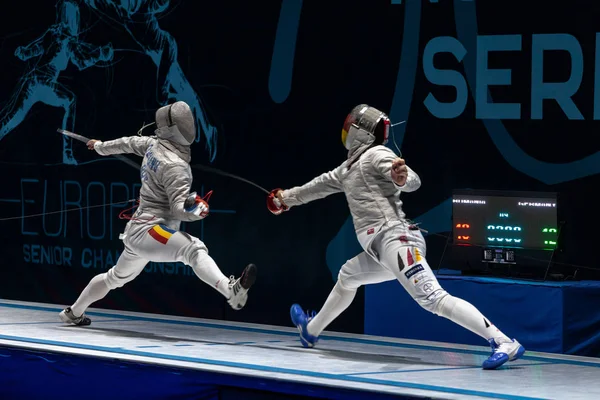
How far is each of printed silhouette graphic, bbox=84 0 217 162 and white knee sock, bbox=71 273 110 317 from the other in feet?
4.39

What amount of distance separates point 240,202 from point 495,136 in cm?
172

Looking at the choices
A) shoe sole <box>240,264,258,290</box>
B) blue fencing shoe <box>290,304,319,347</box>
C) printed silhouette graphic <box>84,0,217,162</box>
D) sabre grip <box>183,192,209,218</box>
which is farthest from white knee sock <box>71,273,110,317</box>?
printed silhouette graphic <box>84,0,217,162</box>

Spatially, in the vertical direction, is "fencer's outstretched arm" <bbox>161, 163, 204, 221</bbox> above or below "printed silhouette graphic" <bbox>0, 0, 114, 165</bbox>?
below

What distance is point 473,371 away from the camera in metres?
4.66

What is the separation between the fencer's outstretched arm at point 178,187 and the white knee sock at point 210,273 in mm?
196

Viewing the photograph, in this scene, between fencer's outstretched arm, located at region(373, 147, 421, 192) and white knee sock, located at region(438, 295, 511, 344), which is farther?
fencer's outstretched arm, located at region(373, 147, 421, 192)

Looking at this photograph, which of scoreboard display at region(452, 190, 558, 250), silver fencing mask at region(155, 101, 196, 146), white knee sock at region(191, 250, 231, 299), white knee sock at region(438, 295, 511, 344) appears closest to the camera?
white knee sock at region(438, 295, 511, 344)

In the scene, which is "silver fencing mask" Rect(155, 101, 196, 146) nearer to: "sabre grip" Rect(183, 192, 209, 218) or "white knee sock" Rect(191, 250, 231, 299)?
"sabre grip" Rect(183, 192, 209, 218)

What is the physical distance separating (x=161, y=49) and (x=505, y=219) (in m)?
2.64

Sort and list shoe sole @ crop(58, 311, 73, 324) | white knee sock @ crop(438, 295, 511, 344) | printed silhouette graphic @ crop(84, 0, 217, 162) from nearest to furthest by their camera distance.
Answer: white knee sock @ crop(438, 295, 511, 344), shoe sole @ crop(58, 311, 73, 324), printed silhouette graphic @ crop(84, 0, 217, 162)

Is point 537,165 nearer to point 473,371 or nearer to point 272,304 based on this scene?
point 473,371

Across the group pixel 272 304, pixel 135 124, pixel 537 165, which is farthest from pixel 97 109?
pixel 537 165

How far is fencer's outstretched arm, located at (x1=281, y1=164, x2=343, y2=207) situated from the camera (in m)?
5.12

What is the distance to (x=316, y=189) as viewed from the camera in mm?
5168
